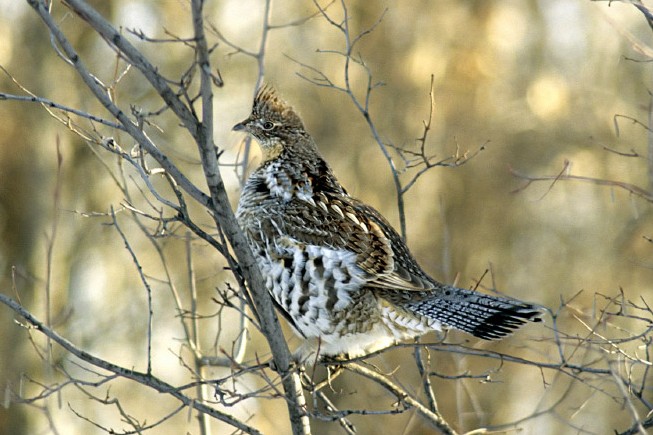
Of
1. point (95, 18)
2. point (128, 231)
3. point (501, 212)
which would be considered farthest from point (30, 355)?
point (95, 18)

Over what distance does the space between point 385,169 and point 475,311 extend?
9502 mm

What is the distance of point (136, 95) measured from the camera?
14.5m

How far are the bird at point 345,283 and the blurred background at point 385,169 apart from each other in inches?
296

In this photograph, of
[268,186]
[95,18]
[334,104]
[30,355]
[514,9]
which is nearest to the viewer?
[95,18]

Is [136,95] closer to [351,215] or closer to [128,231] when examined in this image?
[128,231]

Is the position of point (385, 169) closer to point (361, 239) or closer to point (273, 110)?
point (273, 110)

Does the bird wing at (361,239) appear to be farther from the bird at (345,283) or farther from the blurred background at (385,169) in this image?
the blurred background at (385,169)

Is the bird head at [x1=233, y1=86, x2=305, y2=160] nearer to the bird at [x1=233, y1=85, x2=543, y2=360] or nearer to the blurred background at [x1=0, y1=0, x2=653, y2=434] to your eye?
the bird at [x1=233, y1=85, x2=543, y2=360]

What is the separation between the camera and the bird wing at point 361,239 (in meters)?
5.59

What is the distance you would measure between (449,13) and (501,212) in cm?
358

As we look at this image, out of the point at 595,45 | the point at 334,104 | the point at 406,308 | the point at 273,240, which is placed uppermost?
the point at 595,45

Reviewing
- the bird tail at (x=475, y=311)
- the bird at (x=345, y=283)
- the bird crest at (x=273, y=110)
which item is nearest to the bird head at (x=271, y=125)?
the bird crest at (x=273, y=110)

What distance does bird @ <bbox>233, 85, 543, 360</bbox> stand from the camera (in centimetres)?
549

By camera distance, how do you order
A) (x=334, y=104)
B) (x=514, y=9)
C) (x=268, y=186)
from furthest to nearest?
(x=514, y=9) < (x=334, y=104) < (x=268, y=186)
